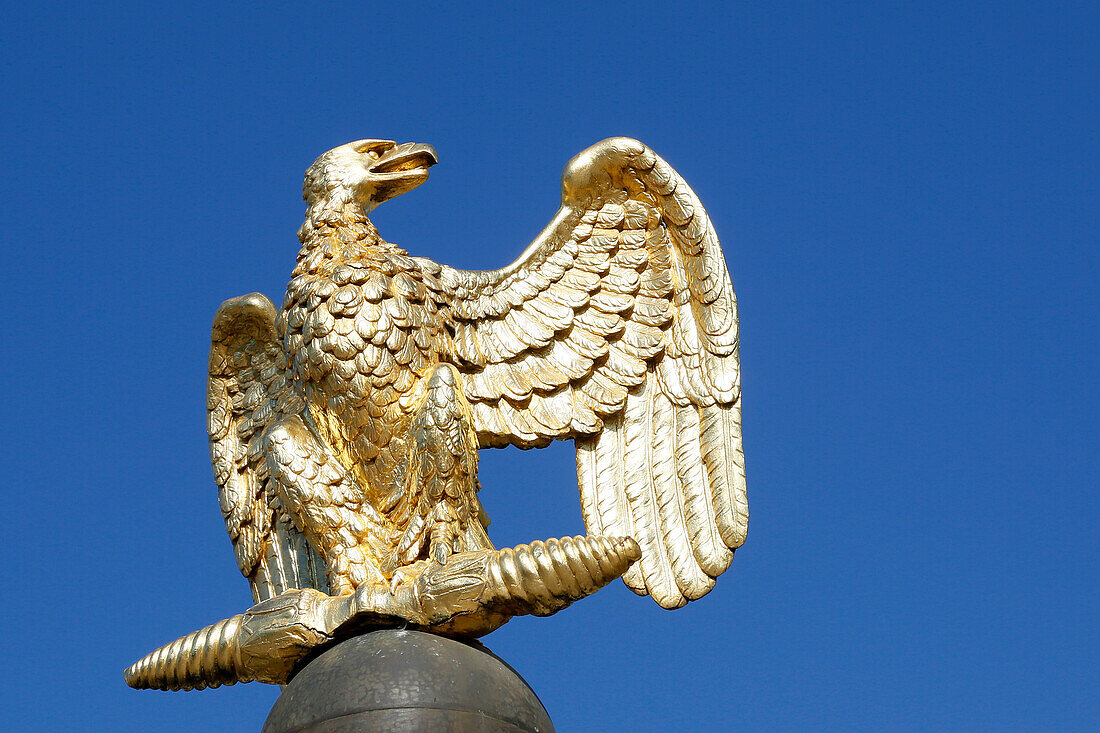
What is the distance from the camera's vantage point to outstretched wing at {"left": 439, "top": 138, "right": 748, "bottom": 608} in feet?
24.9

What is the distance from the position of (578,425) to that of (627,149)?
1.37 meters

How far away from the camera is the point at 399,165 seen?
820cm

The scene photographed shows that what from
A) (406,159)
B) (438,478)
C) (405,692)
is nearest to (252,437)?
(438,478)

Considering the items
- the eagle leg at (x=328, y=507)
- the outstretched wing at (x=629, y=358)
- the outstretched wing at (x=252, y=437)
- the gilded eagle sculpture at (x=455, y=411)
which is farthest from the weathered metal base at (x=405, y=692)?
the outstretched wing at (x=629, y=358)

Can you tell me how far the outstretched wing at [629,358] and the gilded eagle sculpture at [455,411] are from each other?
1 centimetres

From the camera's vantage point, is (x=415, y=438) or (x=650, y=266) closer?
(x=415, y=438)

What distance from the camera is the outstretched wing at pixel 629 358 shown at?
760 cm

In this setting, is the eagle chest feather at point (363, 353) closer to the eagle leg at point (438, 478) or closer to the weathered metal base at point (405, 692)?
the eagle leg at point (438, 478)

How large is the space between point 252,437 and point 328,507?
0.96 metres

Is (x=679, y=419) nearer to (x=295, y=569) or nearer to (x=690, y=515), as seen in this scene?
(x=690, y=515)

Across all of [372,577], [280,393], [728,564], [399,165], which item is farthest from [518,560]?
[399,165]

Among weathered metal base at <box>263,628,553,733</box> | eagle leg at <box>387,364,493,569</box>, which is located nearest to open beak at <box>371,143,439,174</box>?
eagle leg at <box>387,364,493,569</box>

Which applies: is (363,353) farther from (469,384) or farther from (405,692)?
(405,692)

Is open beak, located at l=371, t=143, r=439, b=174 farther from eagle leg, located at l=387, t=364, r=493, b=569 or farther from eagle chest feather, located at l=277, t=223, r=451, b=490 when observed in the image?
eagle leg, located at l=387, t=364, r=493, b=569
